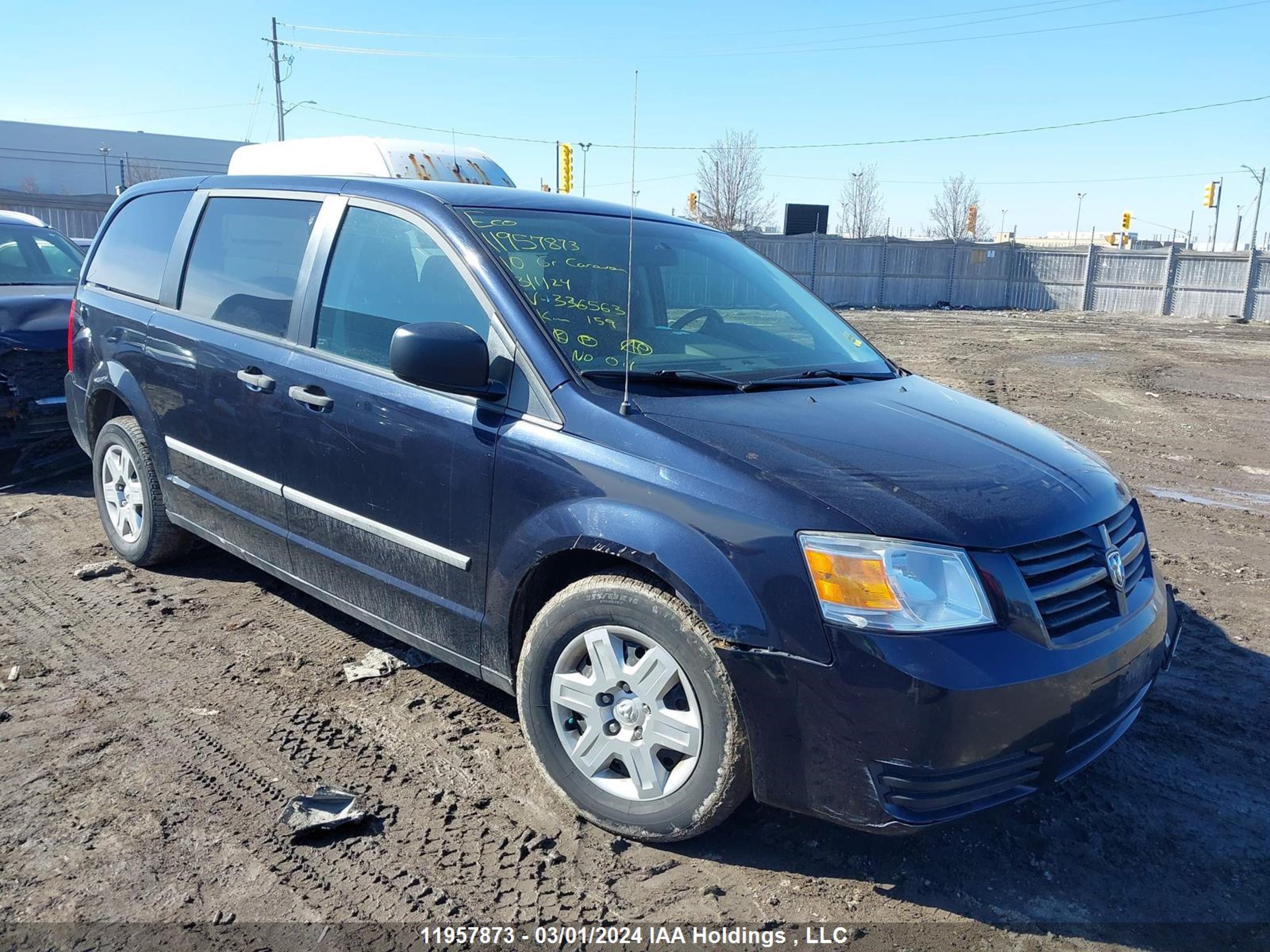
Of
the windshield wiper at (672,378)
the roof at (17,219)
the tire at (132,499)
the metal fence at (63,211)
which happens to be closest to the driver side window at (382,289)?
the windshield wiper at (672,378)

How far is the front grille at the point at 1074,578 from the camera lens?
8.45 ft

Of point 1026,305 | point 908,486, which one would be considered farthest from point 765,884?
point 1026,305

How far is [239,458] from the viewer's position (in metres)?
4.08

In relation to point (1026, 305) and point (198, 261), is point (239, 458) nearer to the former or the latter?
point (198, 261)

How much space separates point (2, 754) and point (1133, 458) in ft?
27.8

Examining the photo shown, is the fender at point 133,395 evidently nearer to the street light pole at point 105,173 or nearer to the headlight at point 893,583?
the headlight at point 893,583

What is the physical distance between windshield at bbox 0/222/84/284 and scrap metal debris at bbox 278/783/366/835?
630 cm

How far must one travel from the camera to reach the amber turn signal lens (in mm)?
2418

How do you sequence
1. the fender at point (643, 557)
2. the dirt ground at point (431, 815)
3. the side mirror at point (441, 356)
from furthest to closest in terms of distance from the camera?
the side mirror at point (441, 356), the dirt ground at point (431, 815), the fender at point (643, 557)

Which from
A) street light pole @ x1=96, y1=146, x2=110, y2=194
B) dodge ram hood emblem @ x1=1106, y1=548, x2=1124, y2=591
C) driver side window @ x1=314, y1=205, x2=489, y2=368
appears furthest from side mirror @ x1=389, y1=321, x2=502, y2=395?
street light pole @ x1=96, y1=146, x2=110, y2=194

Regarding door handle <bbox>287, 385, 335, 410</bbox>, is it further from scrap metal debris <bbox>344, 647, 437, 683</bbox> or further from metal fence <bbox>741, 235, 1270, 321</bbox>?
metal fence <bbox>741, 235, 1270, 321</bbox>

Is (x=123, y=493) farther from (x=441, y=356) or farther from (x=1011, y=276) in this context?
(x=1011, y=276)

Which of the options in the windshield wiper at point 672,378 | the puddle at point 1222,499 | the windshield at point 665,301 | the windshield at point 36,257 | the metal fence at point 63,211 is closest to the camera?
the windshield wiper at point 672,378

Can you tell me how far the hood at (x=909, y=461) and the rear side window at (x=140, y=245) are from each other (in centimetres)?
318
